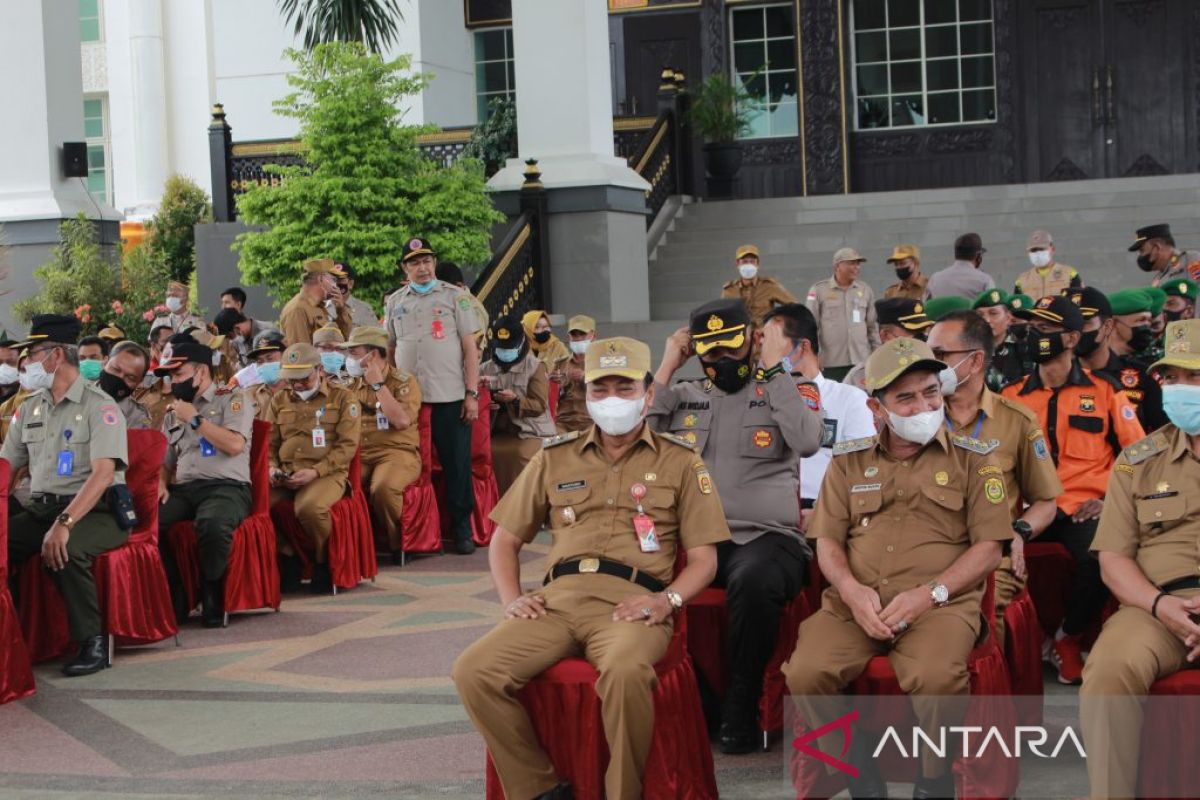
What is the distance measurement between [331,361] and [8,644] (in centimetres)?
347

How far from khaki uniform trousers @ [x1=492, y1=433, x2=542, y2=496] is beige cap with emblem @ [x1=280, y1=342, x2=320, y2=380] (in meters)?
2.44

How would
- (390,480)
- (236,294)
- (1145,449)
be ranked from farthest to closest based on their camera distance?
(236,294)
(390,480)
(1145,449)

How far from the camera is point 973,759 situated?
5117 mm

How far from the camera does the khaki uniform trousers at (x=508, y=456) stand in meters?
12.2

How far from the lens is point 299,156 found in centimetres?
1903

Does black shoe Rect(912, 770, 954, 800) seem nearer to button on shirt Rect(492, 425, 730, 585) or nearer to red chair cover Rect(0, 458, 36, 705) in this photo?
button on shirt Rect(492, 425, 730, 585)

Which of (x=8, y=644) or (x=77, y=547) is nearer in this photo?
(x=8, y=644)

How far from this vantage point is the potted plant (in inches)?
788

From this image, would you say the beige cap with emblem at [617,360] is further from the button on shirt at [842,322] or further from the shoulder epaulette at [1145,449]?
the button on shirt at [842,322]

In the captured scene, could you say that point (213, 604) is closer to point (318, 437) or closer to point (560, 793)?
point (318, 437)

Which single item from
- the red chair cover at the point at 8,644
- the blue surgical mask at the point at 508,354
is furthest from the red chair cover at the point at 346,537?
the red chair cover at the point at 8,644

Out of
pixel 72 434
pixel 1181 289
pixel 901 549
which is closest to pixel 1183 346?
pixel 901 549

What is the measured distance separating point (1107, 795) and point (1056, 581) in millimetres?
2278

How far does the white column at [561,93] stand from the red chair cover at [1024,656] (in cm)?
1077
